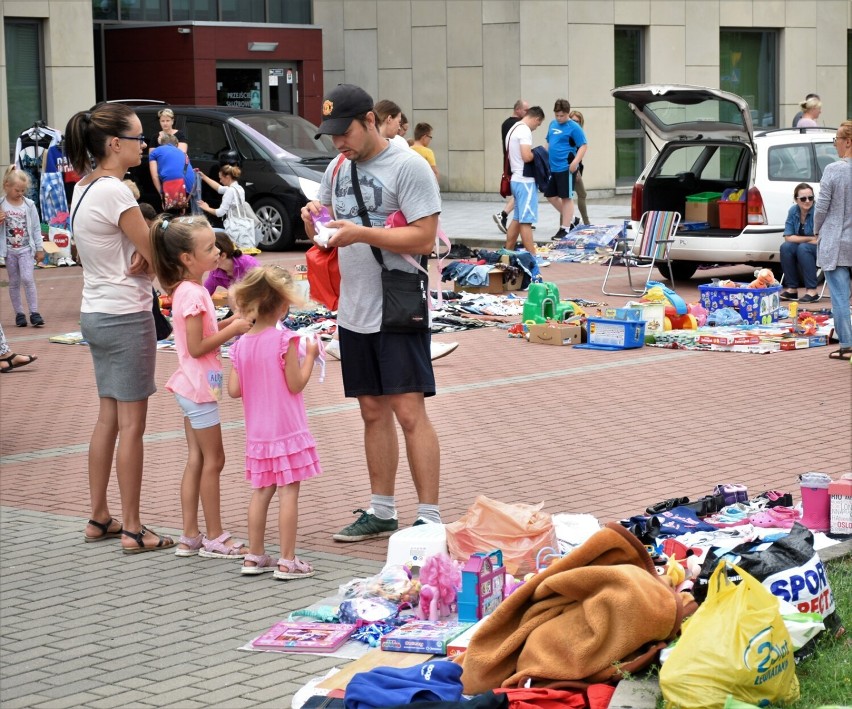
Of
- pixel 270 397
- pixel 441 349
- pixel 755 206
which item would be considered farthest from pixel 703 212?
pixel 270 397

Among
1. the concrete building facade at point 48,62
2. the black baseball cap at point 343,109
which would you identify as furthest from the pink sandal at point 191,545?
the concrete building facade at point 48,62

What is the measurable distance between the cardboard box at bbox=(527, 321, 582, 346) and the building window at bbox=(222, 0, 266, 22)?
18.9 m

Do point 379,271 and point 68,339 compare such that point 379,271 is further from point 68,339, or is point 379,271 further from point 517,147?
point 517,147

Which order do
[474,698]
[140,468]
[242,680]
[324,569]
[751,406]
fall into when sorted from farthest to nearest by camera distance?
[751,406], [140,468], [324,569], [242,680], [474,698]

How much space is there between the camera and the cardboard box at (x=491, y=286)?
16.5 m

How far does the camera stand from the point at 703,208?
16719 millimetres

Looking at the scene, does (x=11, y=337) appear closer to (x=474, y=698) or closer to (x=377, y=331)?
(x=377, y=331)

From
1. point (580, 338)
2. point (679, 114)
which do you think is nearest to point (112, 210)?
point (580, 338)

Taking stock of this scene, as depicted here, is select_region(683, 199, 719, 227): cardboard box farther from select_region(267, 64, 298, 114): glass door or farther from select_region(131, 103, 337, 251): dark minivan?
select_region(267, 64, 298, 114): glass door

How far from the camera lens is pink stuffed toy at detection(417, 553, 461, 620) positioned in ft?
18.4

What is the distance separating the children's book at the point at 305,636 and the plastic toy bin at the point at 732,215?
37.1 feet

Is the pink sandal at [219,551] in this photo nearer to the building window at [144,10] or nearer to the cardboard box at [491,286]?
the cardboard box at [491,286]

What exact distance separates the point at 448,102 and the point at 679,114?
12.5 metres

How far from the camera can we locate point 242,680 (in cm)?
505
